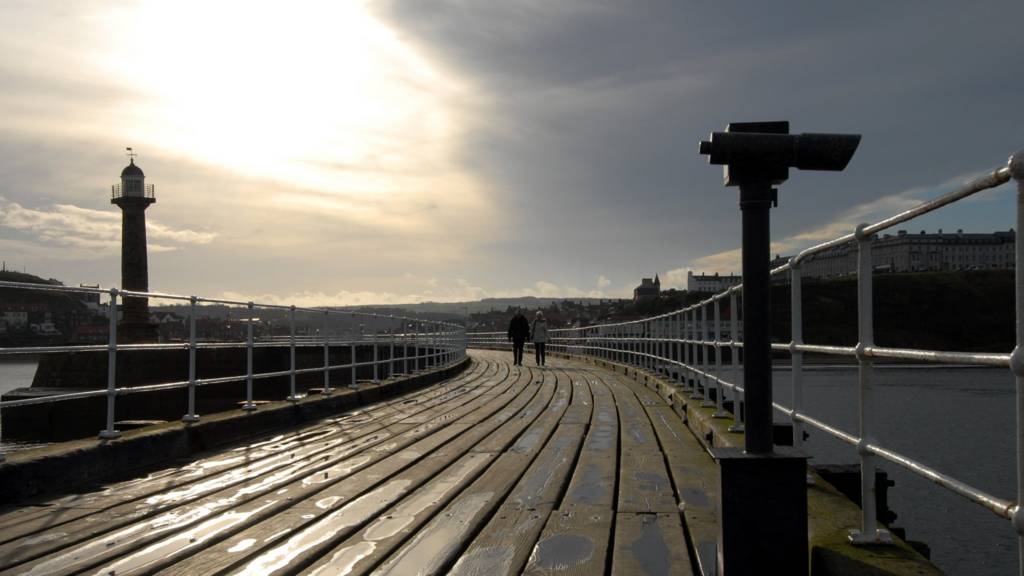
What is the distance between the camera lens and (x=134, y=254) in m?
62.0

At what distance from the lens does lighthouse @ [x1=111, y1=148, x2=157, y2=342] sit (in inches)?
2376

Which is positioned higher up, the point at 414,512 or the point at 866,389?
the point at 866,389

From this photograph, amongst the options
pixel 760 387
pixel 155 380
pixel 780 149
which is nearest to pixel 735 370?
pixel 760 387

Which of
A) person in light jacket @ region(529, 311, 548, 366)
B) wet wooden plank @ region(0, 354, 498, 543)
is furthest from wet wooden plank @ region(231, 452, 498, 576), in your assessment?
person in light jacket @ region(529, 311, 548, 366)

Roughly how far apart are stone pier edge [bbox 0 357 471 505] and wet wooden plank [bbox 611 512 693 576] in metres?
3.41

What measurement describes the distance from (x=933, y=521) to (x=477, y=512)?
14.4 m

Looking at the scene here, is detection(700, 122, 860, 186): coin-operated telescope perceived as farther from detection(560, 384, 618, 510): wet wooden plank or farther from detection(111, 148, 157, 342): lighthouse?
detection(111, 148, 157, 342): lighthouse

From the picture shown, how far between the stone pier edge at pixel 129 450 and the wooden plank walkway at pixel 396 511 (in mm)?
227

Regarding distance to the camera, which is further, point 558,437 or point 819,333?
point 819,333

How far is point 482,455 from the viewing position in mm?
6473

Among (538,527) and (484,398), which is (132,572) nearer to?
(538,527)

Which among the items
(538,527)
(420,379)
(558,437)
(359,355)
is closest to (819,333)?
(359,355)

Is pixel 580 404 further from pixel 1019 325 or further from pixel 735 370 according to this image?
pixel 1019 325

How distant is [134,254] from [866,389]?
65.7 m
